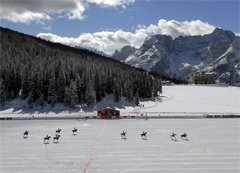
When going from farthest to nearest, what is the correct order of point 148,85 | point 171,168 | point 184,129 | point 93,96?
point 148,85 → point 93,96 → point 184,129 → point 171,168

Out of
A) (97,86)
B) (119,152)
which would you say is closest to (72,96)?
(97,86)

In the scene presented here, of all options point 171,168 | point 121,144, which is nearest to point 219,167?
point 171,168

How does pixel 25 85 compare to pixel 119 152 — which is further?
pixel 25 85

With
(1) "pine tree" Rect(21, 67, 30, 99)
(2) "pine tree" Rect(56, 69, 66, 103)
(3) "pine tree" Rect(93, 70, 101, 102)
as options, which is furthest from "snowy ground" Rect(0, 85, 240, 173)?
(3) "pine tree" Rect(93, 70, 101, 102)

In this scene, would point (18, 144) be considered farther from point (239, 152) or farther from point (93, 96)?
point (93, 96)

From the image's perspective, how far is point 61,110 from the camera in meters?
64.1

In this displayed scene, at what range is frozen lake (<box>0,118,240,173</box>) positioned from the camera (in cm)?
1955

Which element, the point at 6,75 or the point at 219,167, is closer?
the point at 219,167

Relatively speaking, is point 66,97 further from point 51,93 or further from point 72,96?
point 51,93

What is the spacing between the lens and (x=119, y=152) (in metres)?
23.8

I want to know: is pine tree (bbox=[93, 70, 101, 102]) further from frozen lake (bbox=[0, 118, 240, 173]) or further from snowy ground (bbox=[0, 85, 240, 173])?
frozen lake (bbox=[0, 118, 240, 173])

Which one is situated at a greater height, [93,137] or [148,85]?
[148,85]

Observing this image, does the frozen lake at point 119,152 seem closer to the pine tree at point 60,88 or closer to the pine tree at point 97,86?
the pine tree at point 60,88

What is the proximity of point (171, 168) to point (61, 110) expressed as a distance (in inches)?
2047
